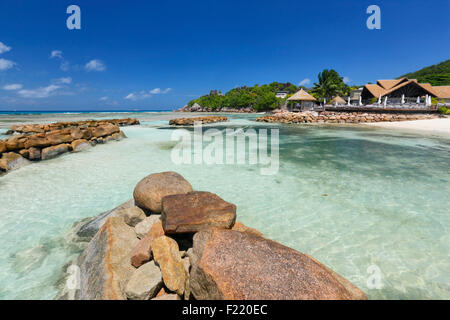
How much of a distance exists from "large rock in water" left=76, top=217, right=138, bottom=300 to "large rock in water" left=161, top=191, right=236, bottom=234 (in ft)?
2.01

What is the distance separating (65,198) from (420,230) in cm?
820

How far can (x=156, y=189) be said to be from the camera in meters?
3.98

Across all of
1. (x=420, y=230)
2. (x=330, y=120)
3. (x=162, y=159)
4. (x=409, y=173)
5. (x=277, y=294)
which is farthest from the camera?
(x=330, y=120)

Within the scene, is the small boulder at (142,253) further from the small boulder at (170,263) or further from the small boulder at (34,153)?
the small boulder at (34,153)

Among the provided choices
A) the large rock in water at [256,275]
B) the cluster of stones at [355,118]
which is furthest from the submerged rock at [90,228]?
the cluster of stones at [355,118]

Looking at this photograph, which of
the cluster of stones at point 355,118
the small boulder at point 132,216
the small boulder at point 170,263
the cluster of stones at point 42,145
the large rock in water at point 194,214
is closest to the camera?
the small boulder at point 170,263

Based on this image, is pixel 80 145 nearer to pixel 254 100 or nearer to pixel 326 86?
pixel 326 86

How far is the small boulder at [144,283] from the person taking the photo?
221cm

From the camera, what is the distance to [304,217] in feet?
15.1

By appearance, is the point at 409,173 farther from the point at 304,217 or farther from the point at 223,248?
the point at 223,248

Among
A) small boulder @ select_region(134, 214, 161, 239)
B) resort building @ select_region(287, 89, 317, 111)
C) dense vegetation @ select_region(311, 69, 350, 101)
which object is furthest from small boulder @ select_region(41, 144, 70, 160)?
dense vegetation @ select_region(311, 69, 350, 101)
